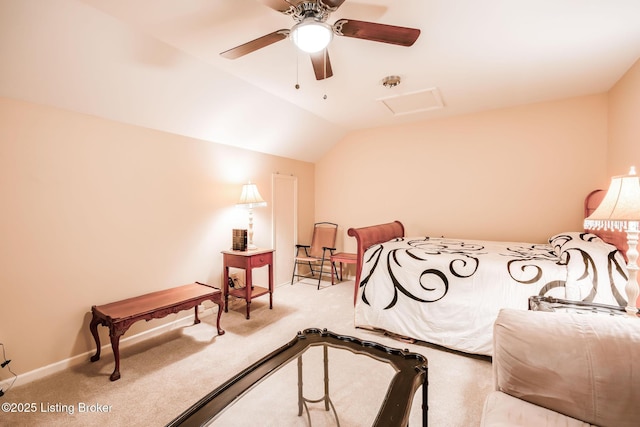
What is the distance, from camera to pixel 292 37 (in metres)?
1.54

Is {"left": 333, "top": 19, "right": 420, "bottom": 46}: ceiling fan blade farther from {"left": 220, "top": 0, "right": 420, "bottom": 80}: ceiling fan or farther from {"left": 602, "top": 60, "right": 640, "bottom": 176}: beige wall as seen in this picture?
{"left": 602, "top": 60, "right": 640, "bottom": 176}: beige wall

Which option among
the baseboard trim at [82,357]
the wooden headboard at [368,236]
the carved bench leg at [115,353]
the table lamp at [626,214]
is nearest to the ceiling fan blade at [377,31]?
the table lamp at [626,214]

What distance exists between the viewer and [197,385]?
187 cm

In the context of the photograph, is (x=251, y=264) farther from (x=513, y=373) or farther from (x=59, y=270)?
(x=513, y=373)

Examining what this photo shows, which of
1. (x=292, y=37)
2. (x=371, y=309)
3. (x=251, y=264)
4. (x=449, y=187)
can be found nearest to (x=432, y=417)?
(x=371, y=309)

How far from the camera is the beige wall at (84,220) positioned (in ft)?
6.18

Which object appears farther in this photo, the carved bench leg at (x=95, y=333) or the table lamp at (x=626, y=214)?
the carved bench leg at (x=95, y=333)

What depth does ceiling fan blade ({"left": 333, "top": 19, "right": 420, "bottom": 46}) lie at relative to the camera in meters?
1.48

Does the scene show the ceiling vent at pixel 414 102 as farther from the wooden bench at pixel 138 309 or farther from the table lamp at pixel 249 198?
the wooden bench at pixel 138 309

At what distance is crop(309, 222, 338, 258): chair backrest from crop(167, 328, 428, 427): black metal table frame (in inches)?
118

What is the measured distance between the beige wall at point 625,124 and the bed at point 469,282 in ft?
1.35

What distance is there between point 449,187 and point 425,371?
313 cm

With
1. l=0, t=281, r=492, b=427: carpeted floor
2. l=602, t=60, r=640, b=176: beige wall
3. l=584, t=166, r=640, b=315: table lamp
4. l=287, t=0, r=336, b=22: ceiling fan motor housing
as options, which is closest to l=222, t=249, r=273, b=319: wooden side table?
l=0, t=281, r=492, b=427: carpeted floor

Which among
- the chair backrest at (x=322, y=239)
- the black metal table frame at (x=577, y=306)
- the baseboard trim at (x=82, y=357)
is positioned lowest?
the baseboard trim at (x=82, y=357)
